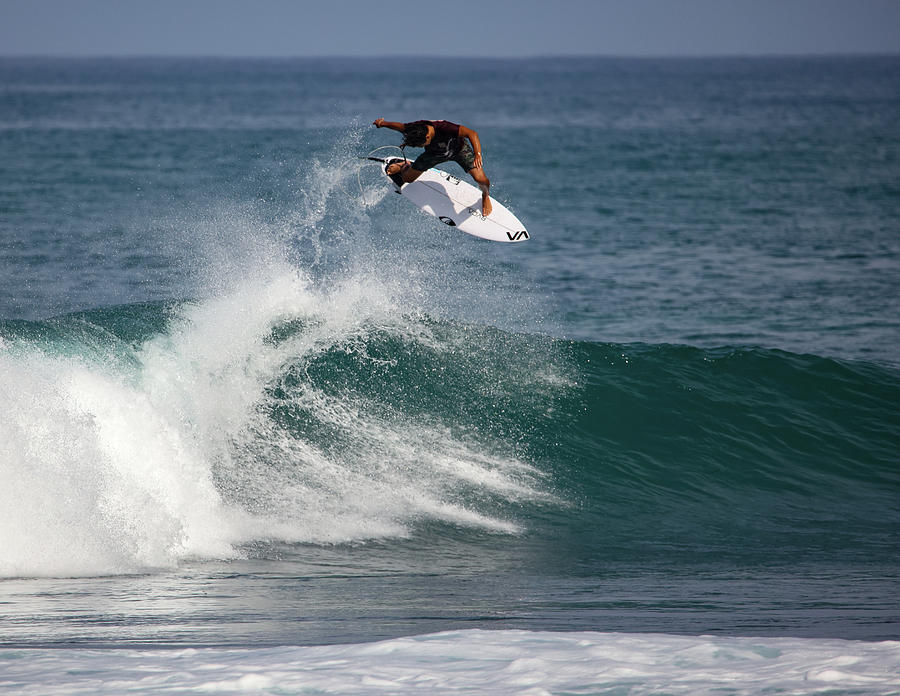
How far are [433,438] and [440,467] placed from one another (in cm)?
61

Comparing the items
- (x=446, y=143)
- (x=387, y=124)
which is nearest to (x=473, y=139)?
(x=446, y=143)

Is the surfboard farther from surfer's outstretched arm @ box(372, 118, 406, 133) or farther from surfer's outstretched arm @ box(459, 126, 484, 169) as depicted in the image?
surfer's outstretched arm @ box(372, 118, 406, 133)

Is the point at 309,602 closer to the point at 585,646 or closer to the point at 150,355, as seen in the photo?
the point at 585,646

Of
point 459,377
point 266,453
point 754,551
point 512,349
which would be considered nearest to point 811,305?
point 512,349

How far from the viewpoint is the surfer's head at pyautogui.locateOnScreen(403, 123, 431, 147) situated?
34.1ft

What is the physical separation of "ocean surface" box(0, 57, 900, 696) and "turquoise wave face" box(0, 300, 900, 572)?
0.04 meters

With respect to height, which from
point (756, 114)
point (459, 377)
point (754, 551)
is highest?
point (756, 114)

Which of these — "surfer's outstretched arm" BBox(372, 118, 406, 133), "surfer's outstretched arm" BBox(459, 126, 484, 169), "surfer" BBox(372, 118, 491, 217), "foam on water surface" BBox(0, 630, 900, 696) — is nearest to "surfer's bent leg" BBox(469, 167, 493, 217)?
"surfer" BBox(372, 118, 491, 217)

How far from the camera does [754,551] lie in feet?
30.7

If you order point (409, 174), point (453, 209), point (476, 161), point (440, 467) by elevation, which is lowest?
point (440, 467)

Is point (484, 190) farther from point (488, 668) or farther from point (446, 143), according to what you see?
point (488, 668)

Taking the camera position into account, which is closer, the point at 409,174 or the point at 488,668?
the point at 488,668

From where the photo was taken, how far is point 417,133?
10430 mm

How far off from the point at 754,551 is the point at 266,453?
15.9ft
